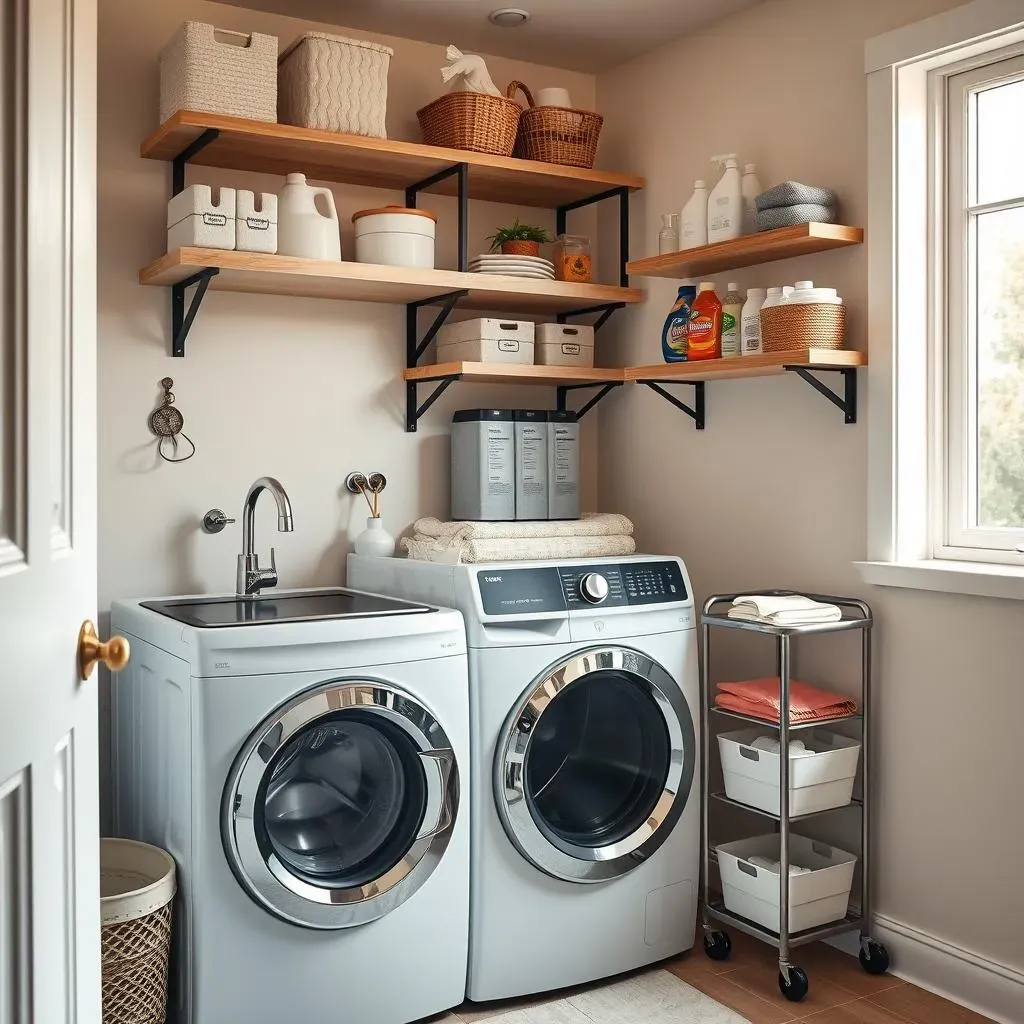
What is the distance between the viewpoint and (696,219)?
9.30ft

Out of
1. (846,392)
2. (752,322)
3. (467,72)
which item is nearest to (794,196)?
(752,322)

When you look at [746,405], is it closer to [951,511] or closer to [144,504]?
[951,511]

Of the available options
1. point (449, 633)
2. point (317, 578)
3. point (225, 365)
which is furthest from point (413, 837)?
point (225, 365)

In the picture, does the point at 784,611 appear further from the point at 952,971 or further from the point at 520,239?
the point at 520,239

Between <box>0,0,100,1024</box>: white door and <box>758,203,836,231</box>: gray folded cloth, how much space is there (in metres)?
1.71

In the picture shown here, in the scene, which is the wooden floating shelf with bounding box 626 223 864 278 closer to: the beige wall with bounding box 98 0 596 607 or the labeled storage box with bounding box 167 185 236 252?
the beige wall with bounding box 98 0 596 607

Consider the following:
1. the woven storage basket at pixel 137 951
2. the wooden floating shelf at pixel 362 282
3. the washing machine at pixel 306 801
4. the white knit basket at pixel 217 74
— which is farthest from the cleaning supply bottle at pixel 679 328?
the woven storage basket at pixel 137 951

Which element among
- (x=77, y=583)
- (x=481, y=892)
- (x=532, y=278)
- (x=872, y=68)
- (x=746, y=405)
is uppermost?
(x=872, y=68)

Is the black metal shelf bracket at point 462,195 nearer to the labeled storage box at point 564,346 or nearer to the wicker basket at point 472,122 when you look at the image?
the wicker basket at point 472,122

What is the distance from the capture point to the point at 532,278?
9.82ft

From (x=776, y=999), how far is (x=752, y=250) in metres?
1.67

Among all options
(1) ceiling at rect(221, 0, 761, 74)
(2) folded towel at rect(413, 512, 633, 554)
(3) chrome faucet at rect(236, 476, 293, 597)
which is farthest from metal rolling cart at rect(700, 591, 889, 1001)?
(1) ceiling at rect(221, 0, 761, 74)

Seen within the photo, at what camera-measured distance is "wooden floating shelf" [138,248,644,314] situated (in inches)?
101

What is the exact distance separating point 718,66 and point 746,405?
90 cm
